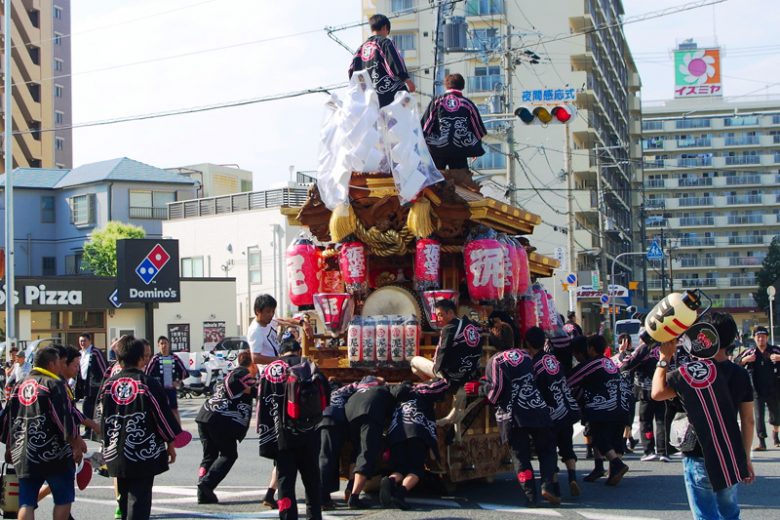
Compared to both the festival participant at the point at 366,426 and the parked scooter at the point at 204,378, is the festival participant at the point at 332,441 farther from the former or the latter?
the parked scooter at the point at 204,378

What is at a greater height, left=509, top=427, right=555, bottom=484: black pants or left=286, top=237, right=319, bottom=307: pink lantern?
left=286, top=237, right=319, bottom=307: pink lantern

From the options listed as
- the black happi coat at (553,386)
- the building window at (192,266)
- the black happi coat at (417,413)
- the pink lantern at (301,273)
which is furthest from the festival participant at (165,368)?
the building window at (192,266)

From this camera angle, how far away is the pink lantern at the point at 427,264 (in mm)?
11383

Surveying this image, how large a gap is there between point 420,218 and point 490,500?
10.3ft

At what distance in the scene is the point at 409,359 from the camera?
36.4 feet

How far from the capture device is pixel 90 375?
1733 centimetres

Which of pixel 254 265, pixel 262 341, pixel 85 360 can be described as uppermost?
pixel 254 265

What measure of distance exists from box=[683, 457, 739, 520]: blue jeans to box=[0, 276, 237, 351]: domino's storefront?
115ft

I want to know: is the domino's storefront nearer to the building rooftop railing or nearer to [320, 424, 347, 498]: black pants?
the building rooftop railing

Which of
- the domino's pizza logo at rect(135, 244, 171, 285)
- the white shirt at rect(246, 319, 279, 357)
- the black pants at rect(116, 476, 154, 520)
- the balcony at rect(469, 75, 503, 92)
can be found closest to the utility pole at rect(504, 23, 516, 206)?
the domino's pizza logo at rect(135, 244, 171, 285)

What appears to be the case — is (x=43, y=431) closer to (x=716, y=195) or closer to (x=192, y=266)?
(x=192, y=266)

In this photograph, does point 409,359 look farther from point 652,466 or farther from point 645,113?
point 645,113

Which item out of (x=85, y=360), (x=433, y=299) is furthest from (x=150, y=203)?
(x=433, y=299)

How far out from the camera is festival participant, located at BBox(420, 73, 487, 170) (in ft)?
41.2
